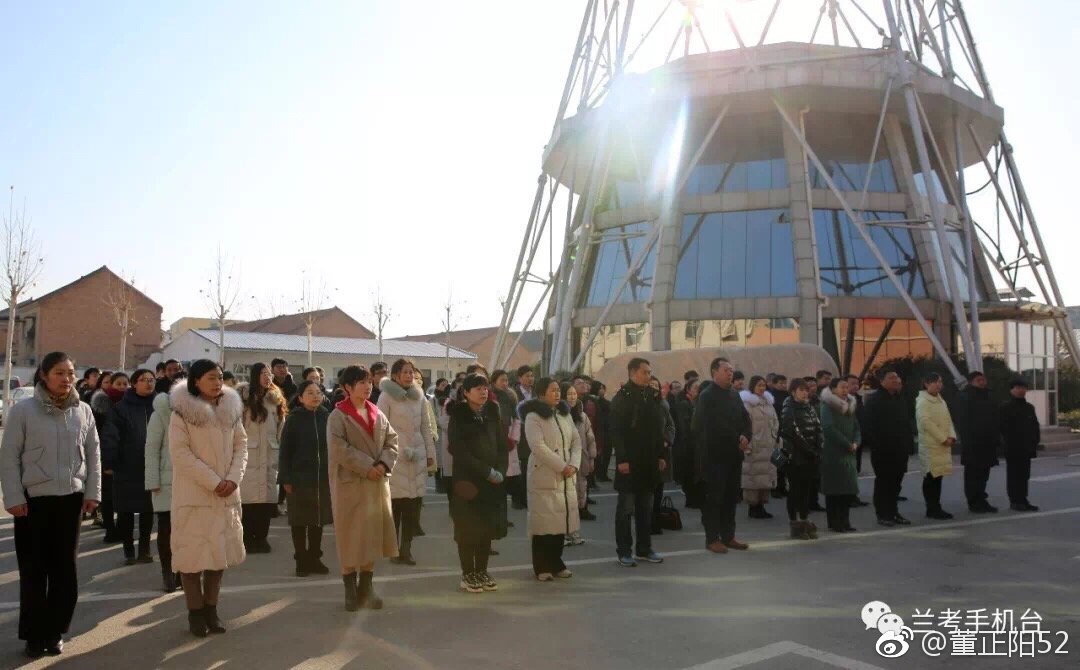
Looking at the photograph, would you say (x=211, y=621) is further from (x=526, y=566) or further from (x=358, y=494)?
(x=526, y=566)

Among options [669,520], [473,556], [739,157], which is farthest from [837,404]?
[739,157]

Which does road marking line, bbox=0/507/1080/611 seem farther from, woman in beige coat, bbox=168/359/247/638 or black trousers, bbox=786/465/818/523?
woman in beige coat, bbox=168/359/247/638

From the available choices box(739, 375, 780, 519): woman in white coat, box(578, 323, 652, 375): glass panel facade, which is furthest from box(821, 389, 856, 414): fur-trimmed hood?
box(578, 323, 652, 375): glass panel facade

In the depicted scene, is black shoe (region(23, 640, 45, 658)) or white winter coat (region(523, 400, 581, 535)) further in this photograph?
white winter coat (region(523, 400, 581, 535))

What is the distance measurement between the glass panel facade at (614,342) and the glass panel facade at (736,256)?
5.70 ft

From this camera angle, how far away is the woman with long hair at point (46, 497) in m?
5.77

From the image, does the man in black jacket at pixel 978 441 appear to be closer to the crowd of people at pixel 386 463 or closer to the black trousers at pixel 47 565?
the crowd of people at pixel 386 463

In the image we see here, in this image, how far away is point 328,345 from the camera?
65.2m

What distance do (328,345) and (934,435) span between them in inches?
2272

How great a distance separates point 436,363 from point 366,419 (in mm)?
64267

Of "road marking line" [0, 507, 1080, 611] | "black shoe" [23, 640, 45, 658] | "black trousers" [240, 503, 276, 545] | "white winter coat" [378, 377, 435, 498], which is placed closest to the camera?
"black shoe" [23, 640, 45, 658]

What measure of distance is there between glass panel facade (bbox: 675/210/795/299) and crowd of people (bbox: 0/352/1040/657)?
13577 millimetres

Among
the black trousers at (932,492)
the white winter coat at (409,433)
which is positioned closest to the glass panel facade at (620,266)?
the black trousers at (932,492)

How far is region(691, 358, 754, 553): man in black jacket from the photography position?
366 inches
